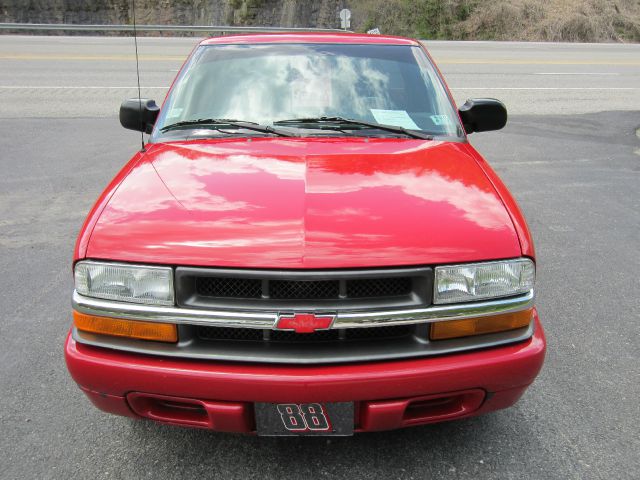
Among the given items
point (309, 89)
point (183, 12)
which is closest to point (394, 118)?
point (309, 89)

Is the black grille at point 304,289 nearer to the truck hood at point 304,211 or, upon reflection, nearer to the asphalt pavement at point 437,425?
the truck hood at point 304,211

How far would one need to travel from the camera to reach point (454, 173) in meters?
2.76

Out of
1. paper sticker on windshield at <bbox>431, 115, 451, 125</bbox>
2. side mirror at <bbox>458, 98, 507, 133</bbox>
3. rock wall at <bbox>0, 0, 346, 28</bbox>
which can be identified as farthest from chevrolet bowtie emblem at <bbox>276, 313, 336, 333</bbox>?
rock wall at <bbox>0, 0, 346, 28</bbox>

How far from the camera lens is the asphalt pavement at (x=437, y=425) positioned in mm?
2596

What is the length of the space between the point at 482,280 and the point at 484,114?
6.05ft

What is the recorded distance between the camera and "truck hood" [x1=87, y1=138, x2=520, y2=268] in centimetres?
216

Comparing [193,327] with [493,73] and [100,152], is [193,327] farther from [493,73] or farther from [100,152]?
[493,73]

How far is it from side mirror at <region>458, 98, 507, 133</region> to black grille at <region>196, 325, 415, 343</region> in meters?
1.92

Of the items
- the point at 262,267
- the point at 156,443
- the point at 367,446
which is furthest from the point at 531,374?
the point at 156,443

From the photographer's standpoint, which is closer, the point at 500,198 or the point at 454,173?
the point at 500,198

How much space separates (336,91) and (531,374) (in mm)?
1854

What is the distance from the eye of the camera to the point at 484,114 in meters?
3.80

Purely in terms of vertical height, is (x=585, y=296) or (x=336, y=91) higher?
(x=336, y=91)

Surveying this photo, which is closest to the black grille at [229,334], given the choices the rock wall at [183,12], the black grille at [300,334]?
the black grille at [300,334]
